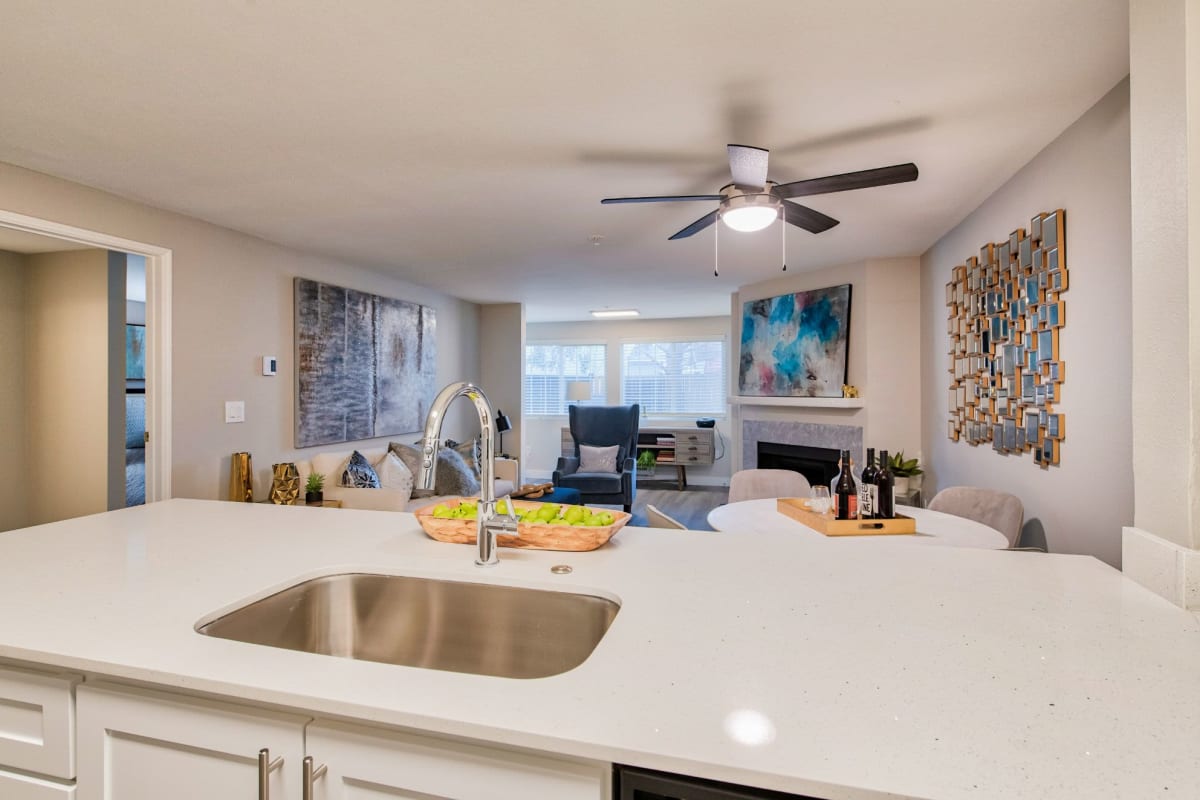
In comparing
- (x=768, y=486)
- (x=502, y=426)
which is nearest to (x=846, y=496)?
(x=768, y=486)

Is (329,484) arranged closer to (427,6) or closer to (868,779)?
(427,6)

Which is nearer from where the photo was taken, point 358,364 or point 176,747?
point 176,747

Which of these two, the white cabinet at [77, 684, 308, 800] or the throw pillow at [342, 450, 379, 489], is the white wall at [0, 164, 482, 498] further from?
the white cabinet at [77, 684, 308, 800]

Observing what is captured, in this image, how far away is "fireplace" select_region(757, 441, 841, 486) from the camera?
4.80 m

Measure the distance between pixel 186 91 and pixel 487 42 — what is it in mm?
1086

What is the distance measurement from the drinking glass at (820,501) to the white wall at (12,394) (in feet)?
18.1

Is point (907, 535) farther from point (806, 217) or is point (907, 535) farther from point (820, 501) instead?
point (806, 217)

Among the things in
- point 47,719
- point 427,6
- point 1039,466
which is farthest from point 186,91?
point 1039,466

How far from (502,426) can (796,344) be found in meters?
3.11

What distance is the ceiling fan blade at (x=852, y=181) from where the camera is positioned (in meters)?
2.05

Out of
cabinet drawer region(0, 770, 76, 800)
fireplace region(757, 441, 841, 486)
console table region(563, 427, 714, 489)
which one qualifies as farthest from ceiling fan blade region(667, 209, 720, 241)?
console table region(563, 427, 714, 489)

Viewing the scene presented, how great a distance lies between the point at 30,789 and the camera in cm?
88

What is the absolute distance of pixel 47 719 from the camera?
0.87 meters

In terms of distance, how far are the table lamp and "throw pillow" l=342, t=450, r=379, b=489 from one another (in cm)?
201
